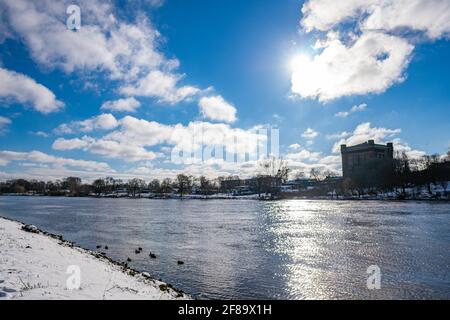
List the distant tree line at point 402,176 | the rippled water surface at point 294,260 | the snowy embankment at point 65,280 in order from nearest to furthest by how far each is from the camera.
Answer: the snowy embankment at point 65,280
the rippled water surface at point 294,260
the distant tree line at point 402,176

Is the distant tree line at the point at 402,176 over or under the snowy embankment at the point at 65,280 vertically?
over

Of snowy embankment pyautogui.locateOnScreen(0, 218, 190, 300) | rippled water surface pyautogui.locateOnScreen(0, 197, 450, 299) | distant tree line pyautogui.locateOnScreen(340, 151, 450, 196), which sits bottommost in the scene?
rippled water surface pyautogui.locateOnScreen(0, 197, 450, 299)

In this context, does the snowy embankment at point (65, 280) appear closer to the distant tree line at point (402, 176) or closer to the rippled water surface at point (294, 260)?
the rippled water surface at point (294, 260)

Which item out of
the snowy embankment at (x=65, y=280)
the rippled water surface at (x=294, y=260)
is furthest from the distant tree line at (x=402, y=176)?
the snowy embankment at (x=65, y=280)

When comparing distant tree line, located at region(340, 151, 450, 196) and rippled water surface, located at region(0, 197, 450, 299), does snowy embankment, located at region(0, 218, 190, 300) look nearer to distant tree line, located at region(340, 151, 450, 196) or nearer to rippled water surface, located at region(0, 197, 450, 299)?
rippled water surface, located at region(0, 197, 450, 299)

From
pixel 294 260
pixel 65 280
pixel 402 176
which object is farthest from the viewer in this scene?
pixel 402 176

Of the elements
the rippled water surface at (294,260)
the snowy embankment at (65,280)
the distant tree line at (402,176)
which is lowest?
the rippled water surface at (294,260)

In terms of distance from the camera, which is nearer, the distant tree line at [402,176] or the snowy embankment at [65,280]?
the snowy embankment at [65,280]

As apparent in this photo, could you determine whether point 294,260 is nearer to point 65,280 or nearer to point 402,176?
point 65,280

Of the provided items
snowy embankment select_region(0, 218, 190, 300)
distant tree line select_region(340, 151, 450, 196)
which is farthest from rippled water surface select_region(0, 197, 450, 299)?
distant tree line select_region(340, 151, 450, 196)

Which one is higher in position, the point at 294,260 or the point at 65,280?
the point at 65,280

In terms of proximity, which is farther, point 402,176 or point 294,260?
point 402,176

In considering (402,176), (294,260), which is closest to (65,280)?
(294,260)
